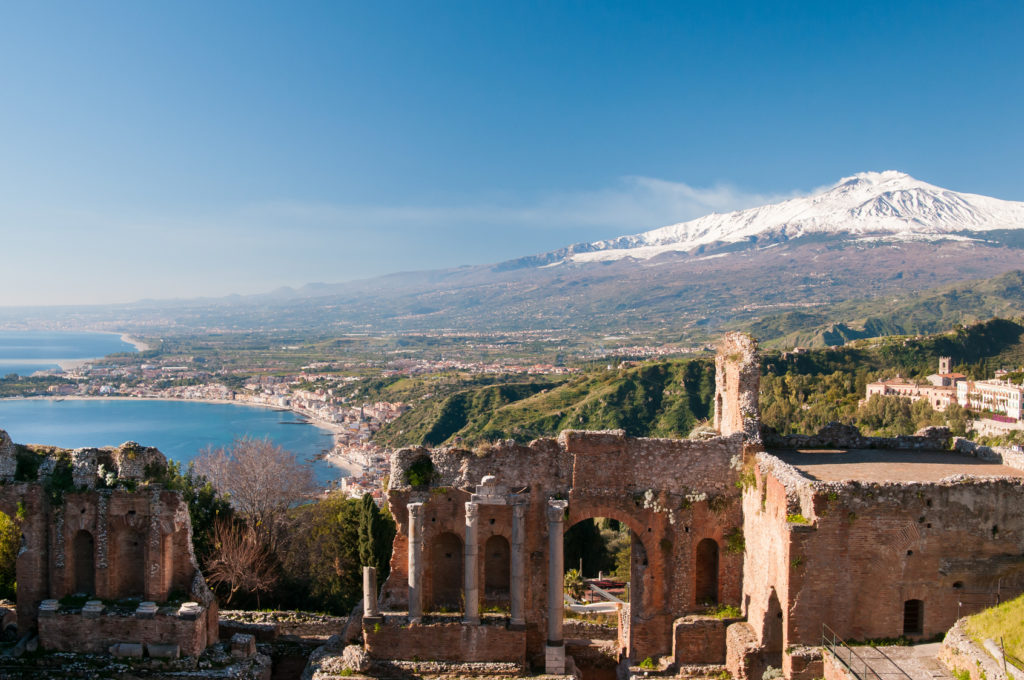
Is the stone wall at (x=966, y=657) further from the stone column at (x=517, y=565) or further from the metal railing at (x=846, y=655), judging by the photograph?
the stone column at (x=517, y=565)

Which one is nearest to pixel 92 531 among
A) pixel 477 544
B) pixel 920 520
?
pixel 477 544

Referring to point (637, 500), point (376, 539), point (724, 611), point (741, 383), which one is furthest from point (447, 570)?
point (376, 539)

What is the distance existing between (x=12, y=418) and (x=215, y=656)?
312 ft

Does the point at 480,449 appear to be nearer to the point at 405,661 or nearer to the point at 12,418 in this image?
the point at 405,661

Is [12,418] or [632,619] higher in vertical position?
[632,619]

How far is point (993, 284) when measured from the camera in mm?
153125

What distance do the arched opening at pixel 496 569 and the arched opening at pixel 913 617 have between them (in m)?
8.25

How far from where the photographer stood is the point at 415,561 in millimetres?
15688

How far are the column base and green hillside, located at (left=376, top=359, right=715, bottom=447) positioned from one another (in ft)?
139

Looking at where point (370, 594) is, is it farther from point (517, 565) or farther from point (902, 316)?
point (902, 316)

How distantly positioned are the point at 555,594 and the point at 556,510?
184cm

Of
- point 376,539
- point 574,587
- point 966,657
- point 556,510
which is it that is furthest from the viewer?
point 376,539

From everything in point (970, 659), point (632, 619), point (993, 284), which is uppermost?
point (993, 284)

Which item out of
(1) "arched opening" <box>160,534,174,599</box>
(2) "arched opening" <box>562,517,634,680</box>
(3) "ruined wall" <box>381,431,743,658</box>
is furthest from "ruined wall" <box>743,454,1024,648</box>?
(1) "arched opening" <box>160,534,174,599</box>
